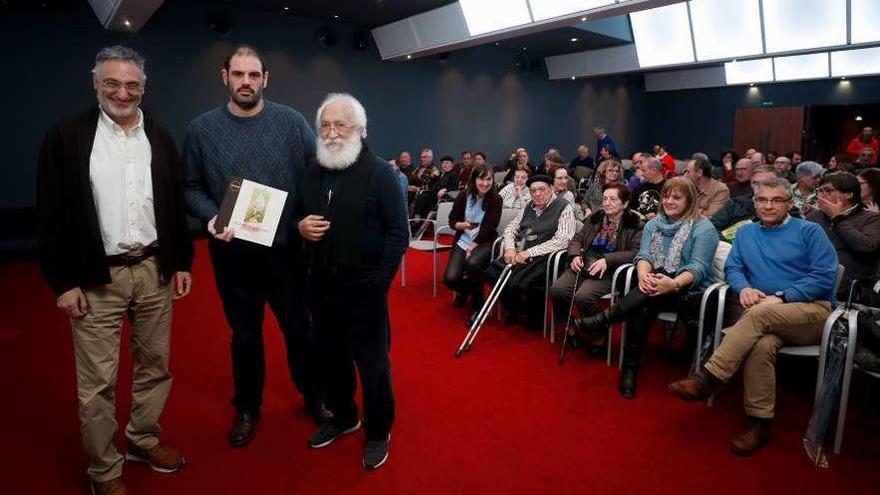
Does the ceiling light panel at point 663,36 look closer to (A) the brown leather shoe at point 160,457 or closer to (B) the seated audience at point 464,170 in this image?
(B) the seated audience at point 464,170

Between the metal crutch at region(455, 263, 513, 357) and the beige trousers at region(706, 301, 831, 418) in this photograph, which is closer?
the beige trousers at region(706, 301, 831, 418)

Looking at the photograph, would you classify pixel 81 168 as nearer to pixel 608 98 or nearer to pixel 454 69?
pixel 454 69

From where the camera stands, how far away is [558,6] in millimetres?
6699

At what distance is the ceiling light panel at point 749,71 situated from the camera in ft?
41.8

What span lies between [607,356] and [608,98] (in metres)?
12.5

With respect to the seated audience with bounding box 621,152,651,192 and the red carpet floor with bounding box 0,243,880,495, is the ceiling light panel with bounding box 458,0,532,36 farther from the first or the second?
the red carpet floor with bounding box 0,243,880,495

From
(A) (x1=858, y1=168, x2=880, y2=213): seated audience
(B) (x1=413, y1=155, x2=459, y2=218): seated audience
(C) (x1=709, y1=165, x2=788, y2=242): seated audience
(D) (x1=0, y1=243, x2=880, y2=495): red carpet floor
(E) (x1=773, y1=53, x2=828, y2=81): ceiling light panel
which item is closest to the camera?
(D) (x1=0, y1=243, x2=880, y2=495): red carpet floor

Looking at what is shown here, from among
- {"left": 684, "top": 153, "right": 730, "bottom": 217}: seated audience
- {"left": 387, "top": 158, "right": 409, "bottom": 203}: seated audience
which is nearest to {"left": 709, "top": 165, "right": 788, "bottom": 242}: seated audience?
{"left": 684, "top": 153, "right": 730, "bottom": 217}: seated audience

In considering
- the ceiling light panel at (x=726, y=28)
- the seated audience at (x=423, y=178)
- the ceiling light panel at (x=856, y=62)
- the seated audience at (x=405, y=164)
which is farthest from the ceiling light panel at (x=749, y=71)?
the seated audience at (x=405, y=164)

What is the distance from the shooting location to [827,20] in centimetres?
812

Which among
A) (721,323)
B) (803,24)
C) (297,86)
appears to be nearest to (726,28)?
(803,24)

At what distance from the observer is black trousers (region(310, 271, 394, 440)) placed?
194 cm

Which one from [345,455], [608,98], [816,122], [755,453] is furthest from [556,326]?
[816,122]

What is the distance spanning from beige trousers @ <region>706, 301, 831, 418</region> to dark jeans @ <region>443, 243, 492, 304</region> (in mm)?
1949
